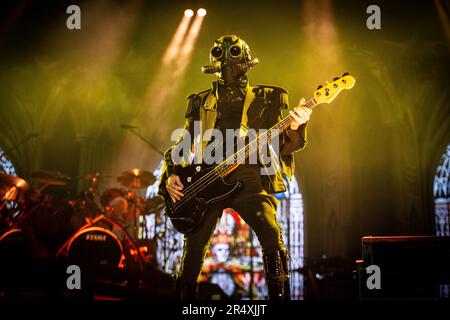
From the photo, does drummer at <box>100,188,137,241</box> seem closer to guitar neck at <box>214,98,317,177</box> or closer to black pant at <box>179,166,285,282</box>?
black pant at <box>179,166,285,282</box>

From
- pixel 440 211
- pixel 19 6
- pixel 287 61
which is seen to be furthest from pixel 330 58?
pixel 19 6

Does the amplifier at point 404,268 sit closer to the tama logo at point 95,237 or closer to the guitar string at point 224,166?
the guitar string at point 224,166

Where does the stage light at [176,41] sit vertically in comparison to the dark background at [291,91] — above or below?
above

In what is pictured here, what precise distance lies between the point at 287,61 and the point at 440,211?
489cm

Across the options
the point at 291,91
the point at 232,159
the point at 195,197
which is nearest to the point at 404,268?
the point at 232,159

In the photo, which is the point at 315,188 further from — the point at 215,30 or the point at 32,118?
the point at 32,118

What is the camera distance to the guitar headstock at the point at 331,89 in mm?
3324

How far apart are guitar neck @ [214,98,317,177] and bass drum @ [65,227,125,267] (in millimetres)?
4476

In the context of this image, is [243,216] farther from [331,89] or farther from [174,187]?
[331,89]

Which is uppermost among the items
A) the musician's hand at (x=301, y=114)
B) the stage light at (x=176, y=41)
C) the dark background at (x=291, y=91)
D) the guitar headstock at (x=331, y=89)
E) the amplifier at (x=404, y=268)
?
the stage light at (x=176, y=41)

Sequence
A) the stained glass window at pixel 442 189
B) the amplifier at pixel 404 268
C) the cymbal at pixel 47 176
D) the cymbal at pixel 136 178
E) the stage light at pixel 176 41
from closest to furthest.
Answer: the amplifier at pixel 404 268 < the cymbal at pixel 47 176 < the cymbal at pixel 136 178 < the stage light at pixel 176 41 < the stained glass window at pixel 442 189

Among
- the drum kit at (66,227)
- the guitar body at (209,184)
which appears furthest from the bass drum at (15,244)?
the guitar body at (209,184)

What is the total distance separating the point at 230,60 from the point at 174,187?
1050 millimetres
